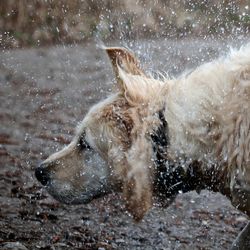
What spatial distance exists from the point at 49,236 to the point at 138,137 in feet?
4.74

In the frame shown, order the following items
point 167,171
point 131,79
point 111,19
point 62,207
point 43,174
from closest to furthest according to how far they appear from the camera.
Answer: point 167,171 → point 131,79 → point 43,174 → point 62,207 → point 111,19

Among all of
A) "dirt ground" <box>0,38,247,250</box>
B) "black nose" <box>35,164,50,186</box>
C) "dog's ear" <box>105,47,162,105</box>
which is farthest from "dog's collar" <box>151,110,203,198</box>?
"black nose" <box>35,164,50,186</box>

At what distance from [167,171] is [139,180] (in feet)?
0.58

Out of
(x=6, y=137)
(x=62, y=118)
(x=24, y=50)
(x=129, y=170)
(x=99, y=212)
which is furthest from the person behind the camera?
(x=24, y=50)

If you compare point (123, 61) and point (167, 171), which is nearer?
point (167, 171)

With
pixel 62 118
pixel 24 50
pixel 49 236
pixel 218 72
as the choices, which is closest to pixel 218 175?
pixel 218 72

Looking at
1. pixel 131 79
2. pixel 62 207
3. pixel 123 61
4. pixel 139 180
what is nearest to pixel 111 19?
pixel 62 207

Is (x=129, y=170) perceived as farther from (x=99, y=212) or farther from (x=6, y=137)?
(x=6, y=137)

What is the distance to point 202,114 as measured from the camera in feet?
11.0

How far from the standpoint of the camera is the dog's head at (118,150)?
3473 mm

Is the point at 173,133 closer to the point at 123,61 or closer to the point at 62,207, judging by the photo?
the point at 123,61

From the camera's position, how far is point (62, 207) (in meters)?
5.07

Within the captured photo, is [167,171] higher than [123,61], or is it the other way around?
[123,61]

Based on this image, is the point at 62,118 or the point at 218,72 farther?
the point at 62,118
